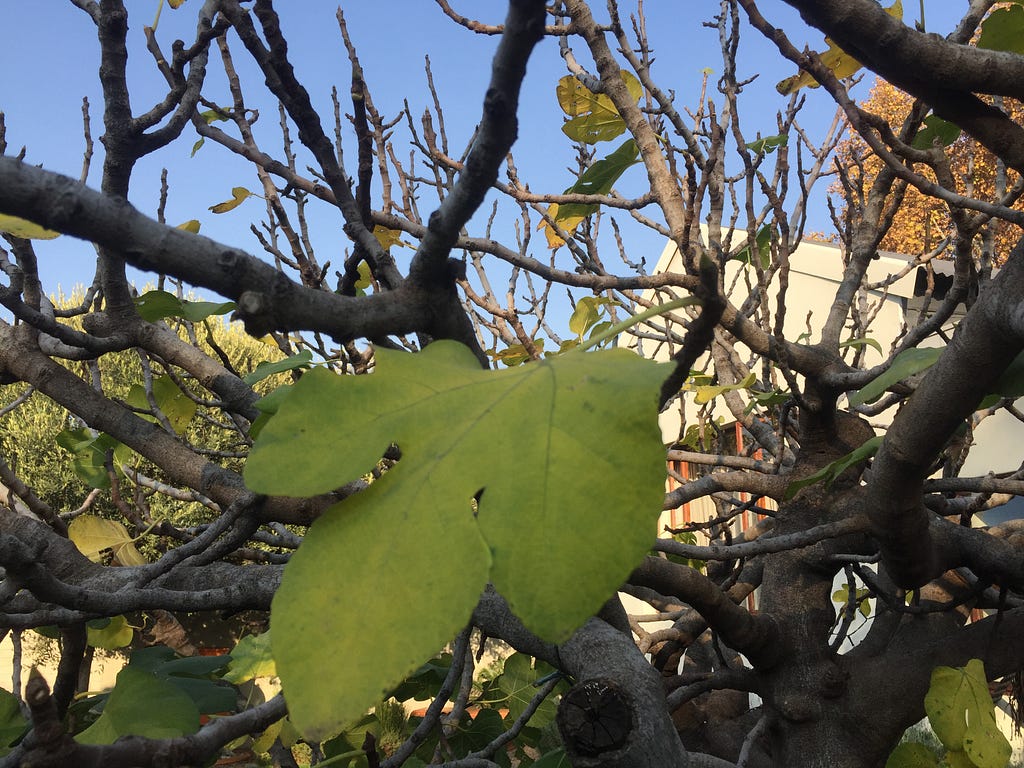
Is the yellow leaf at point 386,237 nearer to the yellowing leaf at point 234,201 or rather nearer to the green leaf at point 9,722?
the yellowing leaf at point 234,201

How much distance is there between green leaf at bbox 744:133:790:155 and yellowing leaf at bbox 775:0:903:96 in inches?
8.5

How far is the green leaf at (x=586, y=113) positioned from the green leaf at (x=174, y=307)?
44.4 inches

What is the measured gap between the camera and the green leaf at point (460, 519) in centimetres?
33

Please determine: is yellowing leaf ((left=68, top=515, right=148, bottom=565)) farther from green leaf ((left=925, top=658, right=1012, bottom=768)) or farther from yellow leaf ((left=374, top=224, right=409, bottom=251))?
green leaf ((left=925, top=658, right=1012, bottom=768))

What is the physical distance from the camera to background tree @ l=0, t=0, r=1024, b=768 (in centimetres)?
36

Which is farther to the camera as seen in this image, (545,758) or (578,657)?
(545,758)

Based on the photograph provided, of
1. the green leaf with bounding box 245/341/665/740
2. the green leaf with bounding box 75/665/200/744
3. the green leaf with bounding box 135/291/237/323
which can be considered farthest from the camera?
the green leaf with bounding box 135/291/237/323

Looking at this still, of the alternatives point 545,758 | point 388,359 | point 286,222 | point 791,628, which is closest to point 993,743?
point 791,628

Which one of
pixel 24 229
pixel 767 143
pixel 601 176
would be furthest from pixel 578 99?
pixel 24 229

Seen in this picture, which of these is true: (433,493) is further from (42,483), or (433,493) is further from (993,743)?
(42,483)

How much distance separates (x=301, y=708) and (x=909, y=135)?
163cm

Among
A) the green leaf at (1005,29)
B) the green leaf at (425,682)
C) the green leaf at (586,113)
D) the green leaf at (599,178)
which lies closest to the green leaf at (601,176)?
the green leaf at (599,178)

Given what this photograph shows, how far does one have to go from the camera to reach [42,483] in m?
10.5

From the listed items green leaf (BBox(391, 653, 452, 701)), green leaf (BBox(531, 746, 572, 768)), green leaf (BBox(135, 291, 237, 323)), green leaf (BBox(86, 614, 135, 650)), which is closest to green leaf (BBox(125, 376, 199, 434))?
green leaf (BBox(86, 614, 135, 650))
